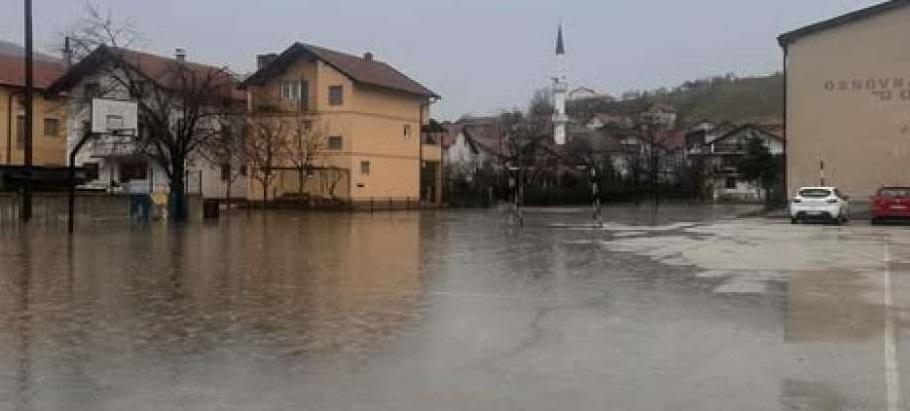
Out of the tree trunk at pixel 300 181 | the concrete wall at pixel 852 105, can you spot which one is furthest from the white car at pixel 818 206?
the tree trunk at pixel 300 181

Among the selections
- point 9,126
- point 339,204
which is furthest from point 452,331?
point 9,126

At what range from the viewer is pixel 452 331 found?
11.3 m

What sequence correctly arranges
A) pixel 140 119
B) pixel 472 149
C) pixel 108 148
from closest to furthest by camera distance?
pixel 140 119, pixel 108 148, pixel 472 149

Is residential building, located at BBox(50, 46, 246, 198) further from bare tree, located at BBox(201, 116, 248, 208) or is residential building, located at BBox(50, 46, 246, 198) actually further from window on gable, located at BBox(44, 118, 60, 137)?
window on gable, located at BBox(44, 118, 60, 137)

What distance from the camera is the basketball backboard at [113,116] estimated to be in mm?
37531

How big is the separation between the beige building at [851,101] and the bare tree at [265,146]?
28883 millimetres

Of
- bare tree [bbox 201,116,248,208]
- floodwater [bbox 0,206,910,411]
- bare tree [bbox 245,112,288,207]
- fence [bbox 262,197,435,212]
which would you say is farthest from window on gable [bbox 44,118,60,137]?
floodwater [bbox 0,206,910,411]

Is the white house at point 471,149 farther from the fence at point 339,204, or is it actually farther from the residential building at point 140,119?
the residential building at point 140,119

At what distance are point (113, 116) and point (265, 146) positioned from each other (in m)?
26.0

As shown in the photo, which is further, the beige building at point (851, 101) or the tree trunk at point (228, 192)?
the tree trunk at point (228, 192)

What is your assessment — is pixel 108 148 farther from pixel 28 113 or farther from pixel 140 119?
pixel 28 113

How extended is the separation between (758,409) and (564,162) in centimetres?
9002

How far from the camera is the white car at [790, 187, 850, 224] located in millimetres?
42031

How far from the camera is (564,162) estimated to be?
97000 mm
